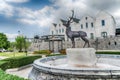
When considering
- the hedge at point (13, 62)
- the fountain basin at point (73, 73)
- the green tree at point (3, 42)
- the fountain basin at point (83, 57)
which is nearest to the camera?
the fountain basin at point (73, 73)

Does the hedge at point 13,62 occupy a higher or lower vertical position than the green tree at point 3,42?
lower

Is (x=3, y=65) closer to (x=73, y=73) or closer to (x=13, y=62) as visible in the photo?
(x=13, y=62)

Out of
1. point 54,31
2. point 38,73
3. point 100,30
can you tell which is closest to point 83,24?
point 100,30

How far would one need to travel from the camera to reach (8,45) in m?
71.3

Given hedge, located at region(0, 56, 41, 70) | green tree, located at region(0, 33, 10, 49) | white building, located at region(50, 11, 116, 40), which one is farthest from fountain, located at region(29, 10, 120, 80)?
green tree, located at region(0, 33, 10, 49)

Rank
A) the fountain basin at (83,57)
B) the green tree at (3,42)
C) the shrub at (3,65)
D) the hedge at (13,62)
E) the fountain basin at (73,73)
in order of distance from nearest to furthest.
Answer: the fountain basin at (73,73) → the fountain basin at (83,57) → the shrub at (3,65) → the hedge at (13,62) → the green tree at (3,42)

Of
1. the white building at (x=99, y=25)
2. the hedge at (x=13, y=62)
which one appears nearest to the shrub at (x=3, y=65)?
the hedge at (x=13, y=62)

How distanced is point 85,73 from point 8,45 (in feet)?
220

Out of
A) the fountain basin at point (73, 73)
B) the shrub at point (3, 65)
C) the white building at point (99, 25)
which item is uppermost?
the white building at point (99, 25)

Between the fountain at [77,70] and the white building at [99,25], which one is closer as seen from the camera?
the fountain at [77,70]

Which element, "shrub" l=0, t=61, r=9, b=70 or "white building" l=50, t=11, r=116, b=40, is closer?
"shrub" l=0, t=61, r=9, b=70

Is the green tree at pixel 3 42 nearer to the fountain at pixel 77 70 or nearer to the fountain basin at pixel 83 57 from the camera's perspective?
the fountain at pixel 77 70

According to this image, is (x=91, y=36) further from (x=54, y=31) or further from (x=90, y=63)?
(x=90, y=63)

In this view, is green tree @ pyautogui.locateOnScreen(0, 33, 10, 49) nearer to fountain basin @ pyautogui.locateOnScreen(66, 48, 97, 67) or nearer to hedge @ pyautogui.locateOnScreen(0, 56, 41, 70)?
hedge @ pyautogui.locateOnScreen(0, 56, 41, 70)
